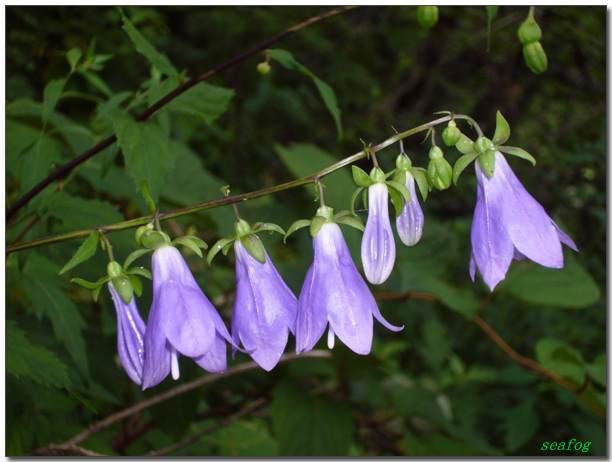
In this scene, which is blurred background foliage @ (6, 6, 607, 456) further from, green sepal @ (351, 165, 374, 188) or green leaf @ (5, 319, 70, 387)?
green sepal @ (351, 165, 374, 188)

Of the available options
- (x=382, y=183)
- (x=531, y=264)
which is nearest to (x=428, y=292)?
(x=531, y=264)

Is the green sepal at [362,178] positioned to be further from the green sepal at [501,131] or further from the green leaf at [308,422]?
the green leaf at [308,422]

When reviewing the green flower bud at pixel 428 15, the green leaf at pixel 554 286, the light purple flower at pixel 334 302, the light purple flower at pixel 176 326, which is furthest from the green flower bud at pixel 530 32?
the green leaf at pixel 554 286

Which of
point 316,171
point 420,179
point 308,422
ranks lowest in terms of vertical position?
point 308,422

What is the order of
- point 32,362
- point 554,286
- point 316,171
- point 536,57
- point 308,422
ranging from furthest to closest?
1. point 316,171
2. point 554,286
3. point 308,422
4. point 536,57
5. point 32,362

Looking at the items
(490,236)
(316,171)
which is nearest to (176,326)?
(490,236)

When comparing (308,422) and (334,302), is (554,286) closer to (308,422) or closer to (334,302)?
(308,422)
